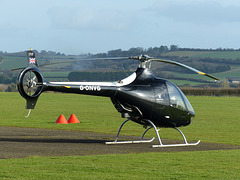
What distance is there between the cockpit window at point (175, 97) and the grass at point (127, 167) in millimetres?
3256

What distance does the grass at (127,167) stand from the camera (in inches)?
414

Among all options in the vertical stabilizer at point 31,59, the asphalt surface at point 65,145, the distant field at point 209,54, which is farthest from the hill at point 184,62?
the vertical stabilizer at point 31,59

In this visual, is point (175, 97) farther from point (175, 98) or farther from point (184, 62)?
point (184, 62)

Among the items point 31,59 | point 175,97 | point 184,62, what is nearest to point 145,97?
point 175,97

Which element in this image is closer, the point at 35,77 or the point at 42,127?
the point at 35,77

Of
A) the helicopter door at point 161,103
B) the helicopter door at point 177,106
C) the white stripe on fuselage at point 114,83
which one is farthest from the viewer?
the helicopter door at point 177,106

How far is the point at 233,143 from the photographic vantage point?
57.7 ft

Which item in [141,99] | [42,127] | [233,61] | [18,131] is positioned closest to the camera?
[141,99]

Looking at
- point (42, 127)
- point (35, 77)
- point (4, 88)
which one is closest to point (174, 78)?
point (4, 88)

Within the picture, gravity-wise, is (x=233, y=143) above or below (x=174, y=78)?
above

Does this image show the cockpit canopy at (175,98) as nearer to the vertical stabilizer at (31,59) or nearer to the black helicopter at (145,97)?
the black helicopter at (145,97)

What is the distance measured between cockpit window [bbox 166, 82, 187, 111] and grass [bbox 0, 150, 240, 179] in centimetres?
326

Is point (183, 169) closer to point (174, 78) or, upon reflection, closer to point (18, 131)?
point (18, 131)

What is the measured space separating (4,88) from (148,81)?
289ft
